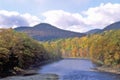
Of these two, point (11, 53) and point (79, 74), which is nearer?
point (11, 53)

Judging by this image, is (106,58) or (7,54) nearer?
(7,54)

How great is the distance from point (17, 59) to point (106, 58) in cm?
4516

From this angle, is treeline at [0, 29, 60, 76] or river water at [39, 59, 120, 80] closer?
river water at [39, 59, 120, 80]

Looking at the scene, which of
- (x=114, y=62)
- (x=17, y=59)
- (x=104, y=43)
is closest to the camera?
(x=17, y=59)

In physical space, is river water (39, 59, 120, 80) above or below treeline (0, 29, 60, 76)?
below

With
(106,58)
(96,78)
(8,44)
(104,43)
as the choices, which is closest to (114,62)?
(106,58)

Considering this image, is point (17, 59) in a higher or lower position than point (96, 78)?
higher

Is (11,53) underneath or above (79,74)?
above

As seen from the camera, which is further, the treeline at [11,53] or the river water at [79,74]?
the treeline at [11,53]

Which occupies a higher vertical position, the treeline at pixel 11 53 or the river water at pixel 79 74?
the treeline at pixel 11 53

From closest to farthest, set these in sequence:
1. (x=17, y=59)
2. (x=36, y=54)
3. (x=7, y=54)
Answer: (x=7, y=54) → (x=17, y=59) → (x=36, y=54)

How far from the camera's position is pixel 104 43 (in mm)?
148375

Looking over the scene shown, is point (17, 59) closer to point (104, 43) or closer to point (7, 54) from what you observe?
point (7, 54)

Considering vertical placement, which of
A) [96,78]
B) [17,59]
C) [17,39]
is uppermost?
[17,39]
